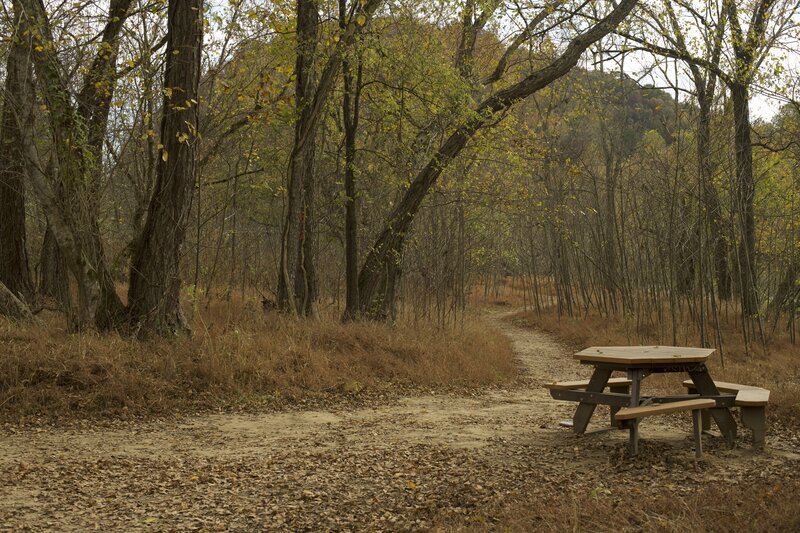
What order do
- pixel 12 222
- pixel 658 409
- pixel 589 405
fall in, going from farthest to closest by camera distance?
1. pixel 12 222
2. pixel 589 405
3. pixel 658 409

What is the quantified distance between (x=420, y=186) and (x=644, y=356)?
7.07 metres

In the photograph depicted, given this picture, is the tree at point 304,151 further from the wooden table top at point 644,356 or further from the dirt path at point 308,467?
the wooden table top at point 644,356

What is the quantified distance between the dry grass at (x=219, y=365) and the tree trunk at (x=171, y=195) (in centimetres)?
52

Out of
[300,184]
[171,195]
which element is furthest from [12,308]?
[300,184]

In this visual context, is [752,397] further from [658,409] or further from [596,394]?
[596,394]

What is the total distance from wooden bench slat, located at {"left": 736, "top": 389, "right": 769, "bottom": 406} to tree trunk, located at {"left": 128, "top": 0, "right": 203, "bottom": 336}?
6.16 m

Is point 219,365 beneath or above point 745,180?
beneath

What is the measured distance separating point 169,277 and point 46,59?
288cm

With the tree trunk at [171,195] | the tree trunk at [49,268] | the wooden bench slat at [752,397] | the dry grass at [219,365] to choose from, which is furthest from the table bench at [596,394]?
the tree trunk at [49,268]

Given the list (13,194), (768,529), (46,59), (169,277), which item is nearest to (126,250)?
(169,277)

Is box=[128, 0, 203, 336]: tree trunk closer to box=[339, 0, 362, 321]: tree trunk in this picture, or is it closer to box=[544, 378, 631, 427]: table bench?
box=[339, 0, 362, 321]: tree trunk

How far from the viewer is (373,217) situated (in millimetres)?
16547

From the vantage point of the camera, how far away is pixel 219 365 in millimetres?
8195

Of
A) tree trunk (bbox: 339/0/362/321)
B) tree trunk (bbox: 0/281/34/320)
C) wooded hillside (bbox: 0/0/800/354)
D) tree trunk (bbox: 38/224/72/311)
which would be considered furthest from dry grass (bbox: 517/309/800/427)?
tree trunk (bbox: 38/224/72/311)
